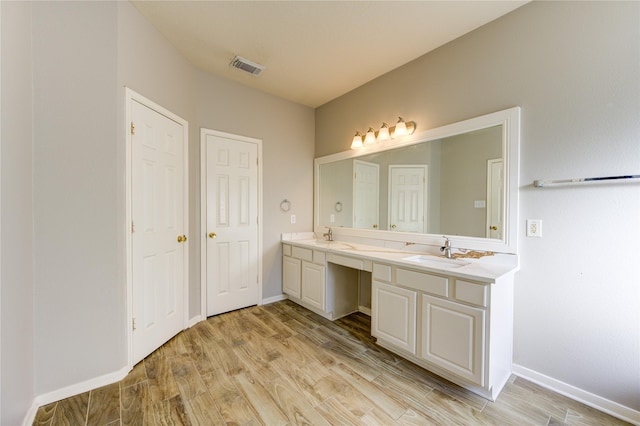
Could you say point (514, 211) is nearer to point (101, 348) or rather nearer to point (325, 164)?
point (325, 164)

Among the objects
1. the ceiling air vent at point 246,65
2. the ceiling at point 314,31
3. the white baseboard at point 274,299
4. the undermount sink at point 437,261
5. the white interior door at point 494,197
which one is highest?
the ceiling at point 314,31

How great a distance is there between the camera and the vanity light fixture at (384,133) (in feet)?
8.30

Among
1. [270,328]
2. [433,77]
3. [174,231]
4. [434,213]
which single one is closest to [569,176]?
[434,213]

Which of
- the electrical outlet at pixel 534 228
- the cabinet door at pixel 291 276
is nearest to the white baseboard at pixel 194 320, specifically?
the cabinet door at pixel 291 276

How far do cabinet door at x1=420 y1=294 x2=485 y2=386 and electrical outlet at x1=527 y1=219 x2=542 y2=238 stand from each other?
725 millimetres

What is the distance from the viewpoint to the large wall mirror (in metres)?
1.92

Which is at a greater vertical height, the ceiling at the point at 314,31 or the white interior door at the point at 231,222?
the ceiling at the point at 314,31

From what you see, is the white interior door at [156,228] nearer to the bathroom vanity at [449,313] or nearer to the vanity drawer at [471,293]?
the bathroom vanity at [449,313]

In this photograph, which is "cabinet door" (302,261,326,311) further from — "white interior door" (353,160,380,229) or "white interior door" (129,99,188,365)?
"white interior door" (129,99,188,365)

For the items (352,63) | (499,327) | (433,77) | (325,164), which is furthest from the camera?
(325,164)

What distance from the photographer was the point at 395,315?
204 centimetres

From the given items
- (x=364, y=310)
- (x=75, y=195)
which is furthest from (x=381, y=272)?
(x=75, y=195)

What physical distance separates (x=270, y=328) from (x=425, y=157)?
7.62ft

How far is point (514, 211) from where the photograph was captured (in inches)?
73.6
